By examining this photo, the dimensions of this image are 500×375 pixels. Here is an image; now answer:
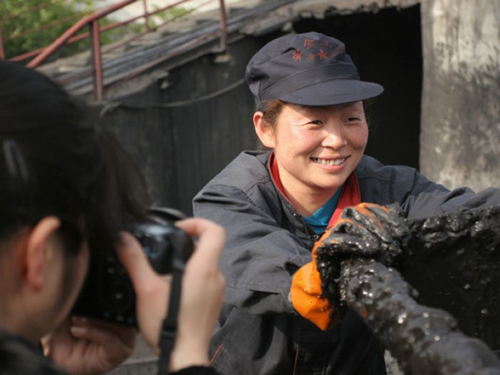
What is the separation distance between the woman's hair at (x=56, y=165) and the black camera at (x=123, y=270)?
0.04 meters

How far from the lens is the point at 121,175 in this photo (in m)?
1.29

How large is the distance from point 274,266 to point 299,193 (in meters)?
0.54

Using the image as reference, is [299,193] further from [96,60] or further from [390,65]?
[390,65]

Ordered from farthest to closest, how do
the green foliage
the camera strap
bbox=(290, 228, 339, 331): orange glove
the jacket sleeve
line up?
the green foliage
the jacket sleeve
bbox=(290, 228, 339, 331): orange glove
the camera strap

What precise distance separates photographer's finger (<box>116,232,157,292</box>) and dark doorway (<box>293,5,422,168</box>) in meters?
5.82

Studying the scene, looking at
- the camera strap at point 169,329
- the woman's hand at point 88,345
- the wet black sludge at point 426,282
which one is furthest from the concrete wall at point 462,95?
the camera strap at point 169,329

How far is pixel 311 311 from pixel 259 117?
941mm

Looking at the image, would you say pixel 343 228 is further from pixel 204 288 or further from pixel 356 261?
pixel 204 288

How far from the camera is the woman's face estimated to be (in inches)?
90.3

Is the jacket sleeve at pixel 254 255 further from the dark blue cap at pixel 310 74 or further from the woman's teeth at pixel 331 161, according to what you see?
the dark blue cap at pixel 310 74

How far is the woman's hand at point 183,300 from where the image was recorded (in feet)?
4.09

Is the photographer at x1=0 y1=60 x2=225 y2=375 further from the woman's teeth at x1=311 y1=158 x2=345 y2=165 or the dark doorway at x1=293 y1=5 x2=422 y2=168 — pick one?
the dark doorway at x1=293 y1=5 x2=422 y2=168

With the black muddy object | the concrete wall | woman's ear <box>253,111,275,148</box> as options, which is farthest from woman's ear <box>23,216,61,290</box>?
the concrete wall

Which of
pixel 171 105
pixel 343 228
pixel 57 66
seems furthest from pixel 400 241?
pixel 57 66
